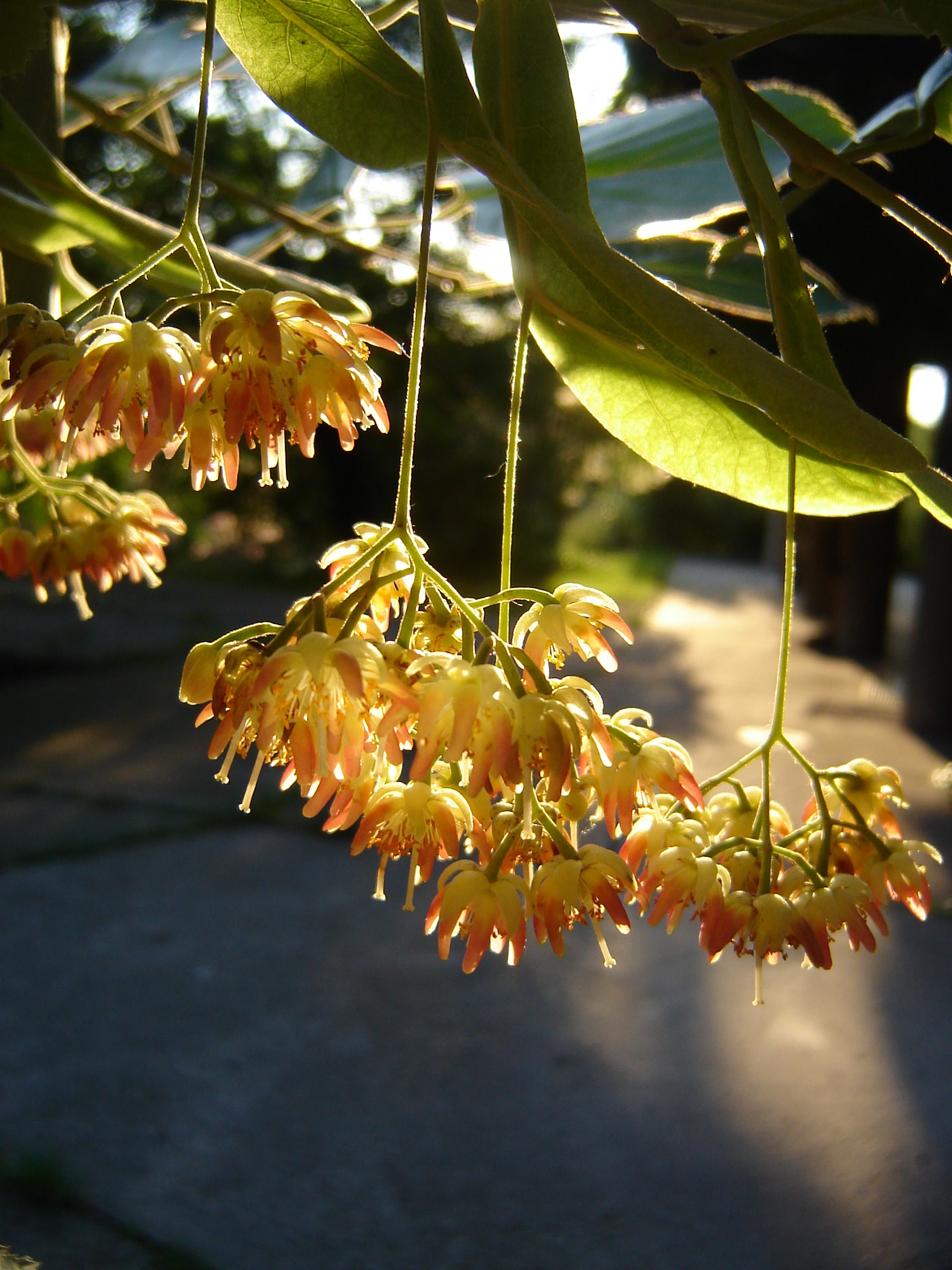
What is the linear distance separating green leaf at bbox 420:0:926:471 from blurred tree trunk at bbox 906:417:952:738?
3293mm

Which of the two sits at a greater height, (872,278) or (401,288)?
(401,288)

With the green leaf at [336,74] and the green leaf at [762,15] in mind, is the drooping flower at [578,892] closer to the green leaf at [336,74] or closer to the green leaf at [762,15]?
the green leaf at [336,74]

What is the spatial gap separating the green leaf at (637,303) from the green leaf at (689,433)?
55 mm

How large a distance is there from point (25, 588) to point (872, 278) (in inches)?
222

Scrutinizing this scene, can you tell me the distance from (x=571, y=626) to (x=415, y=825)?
0.11 meters

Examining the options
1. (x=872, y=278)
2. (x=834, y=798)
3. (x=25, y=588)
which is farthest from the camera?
(x=25, y=588)

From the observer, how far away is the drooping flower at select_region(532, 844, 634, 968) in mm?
454

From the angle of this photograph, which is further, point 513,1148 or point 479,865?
point 513,1148

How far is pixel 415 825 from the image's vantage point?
16.7 inches

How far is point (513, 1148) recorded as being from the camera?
163 cm

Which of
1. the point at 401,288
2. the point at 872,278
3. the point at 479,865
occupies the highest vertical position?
the point at 401,288

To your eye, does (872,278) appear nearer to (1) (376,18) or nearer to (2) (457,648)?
(1) (376,18)

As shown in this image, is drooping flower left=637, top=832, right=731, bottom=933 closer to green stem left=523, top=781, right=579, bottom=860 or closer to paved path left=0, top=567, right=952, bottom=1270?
green stem left=523, top=781, right=579, bottom=860

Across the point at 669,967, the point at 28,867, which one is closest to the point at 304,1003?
the point at 669,967
